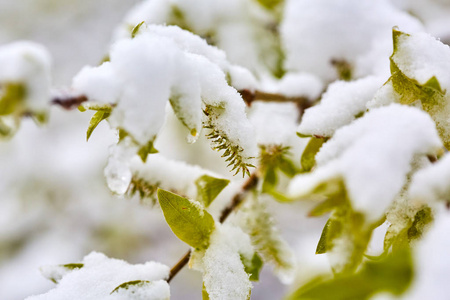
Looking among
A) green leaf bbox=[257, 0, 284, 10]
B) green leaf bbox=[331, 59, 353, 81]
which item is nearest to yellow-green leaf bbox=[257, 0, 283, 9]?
green leaf bbox=[257, 0, 284, 10]

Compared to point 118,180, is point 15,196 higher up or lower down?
higher up

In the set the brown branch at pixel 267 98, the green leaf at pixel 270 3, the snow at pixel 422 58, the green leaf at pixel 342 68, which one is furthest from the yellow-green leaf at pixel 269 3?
the snow at pixel 422 58

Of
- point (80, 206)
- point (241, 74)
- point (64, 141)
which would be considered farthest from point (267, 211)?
point (64, 141)

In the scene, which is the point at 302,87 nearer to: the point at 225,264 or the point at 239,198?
the point at 239,198

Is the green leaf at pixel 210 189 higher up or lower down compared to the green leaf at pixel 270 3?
lower down

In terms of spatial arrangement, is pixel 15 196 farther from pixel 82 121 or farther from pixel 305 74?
pixel 305 74

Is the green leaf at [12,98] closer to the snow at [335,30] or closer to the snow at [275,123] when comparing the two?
the snow at [275,123]

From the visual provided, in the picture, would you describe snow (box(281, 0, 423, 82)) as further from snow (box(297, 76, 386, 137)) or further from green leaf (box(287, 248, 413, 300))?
green leaf (box(287, 248, 413, 300))
